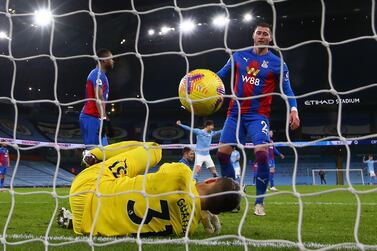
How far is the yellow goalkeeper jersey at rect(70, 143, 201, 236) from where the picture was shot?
3000 mm

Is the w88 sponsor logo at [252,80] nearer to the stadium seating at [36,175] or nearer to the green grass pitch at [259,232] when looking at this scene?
the green grass pitch at [259,232]

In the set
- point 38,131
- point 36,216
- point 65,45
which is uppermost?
point 65,45

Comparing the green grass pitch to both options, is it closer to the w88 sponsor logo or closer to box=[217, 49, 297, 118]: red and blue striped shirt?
box=[217, 49, 297, 118]: red and blue striped shirt

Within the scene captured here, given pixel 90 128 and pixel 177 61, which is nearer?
pixel 90 128

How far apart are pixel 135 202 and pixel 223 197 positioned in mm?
625

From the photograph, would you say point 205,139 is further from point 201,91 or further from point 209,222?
point 209,222

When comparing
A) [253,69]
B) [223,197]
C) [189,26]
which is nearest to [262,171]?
[253,69]

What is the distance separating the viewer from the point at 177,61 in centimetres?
2555

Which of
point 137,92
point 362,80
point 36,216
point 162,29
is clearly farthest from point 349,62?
point 36,216

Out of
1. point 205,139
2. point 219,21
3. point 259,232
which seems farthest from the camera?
point 219,21

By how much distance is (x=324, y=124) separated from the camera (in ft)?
84.8

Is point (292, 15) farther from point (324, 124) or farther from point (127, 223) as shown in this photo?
point (127, 223)

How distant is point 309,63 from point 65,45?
525 inches

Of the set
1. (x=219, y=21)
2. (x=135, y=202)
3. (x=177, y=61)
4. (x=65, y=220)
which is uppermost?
(x=219, y=21)
